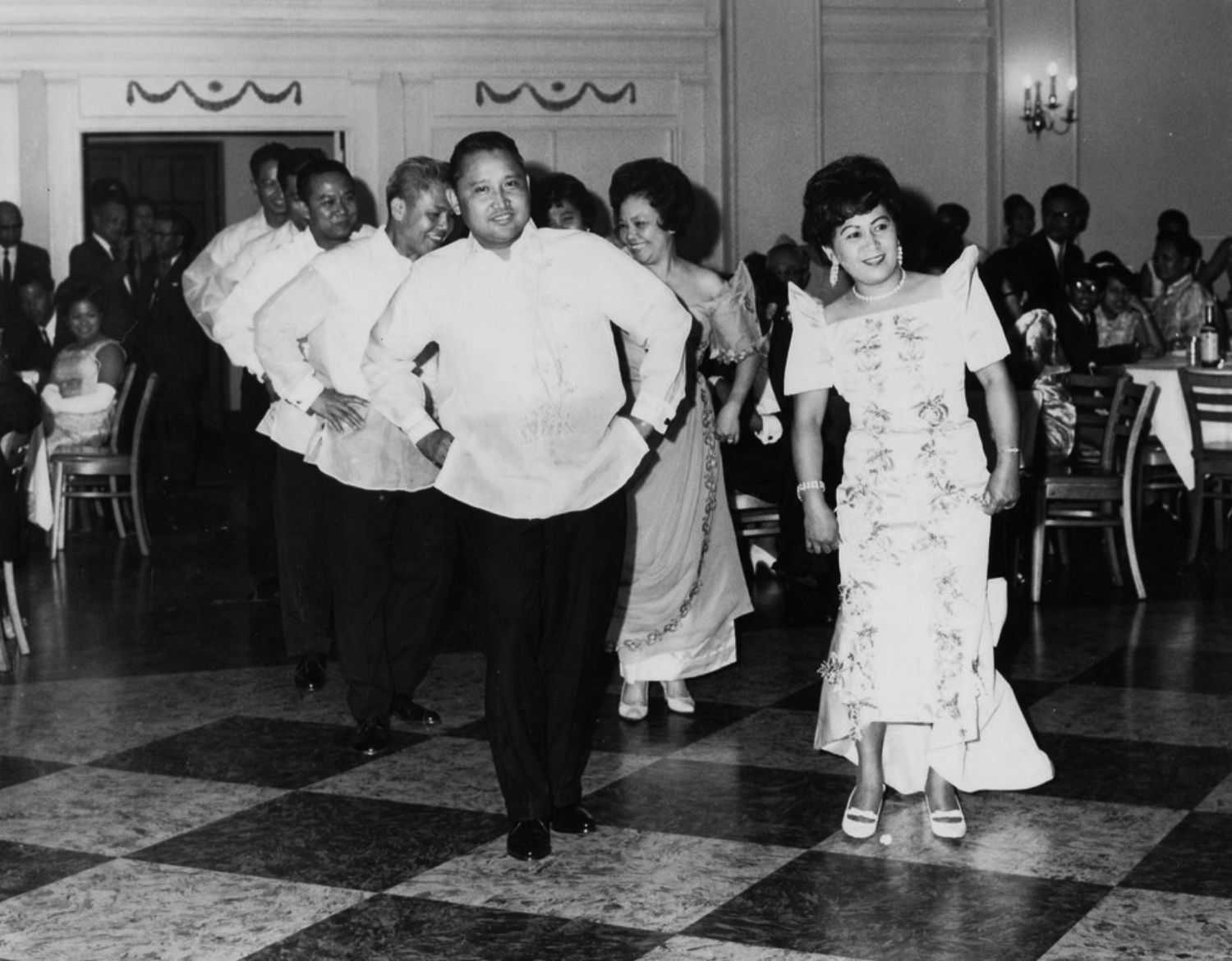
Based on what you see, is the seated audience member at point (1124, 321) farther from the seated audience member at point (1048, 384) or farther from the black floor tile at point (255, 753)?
the black floor tile at point (255, 753)

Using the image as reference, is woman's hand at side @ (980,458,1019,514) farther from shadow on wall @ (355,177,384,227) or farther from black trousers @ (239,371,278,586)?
shadow on wall @ (355,177,384,227)

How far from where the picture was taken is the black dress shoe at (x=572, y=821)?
4238mm

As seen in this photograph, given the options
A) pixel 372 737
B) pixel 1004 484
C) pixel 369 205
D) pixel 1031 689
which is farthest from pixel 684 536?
pixel 369 205

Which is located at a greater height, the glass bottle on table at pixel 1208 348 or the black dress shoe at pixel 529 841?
the glass bottle on table at pixel 1208 348

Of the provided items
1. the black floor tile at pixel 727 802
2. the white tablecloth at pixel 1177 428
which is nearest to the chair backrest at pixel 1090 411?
the white tablecloth at pixel 1177 428

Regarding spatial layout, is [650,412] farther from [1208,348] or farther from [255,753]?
[1208,348]

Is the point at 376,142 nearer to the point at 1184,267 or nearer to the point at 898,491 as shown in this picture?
the point at 1184,267

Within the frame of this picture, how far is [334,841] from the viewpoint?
423 cm

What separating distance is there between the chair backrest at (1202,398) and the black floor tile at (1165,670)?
2283 mm

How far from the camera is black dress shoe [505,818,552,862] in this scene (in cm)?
405

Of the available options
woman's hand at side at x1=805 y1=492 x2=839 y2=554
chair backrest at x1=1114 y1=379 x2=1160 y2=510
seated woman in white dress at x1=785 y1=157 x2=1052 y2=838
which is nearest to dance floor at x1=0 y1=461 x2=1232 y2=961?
seated woman in white dress at x1=785 y1=157 x2=1052 y2=838

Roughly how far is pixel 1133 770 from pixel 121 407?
6224 millimetres

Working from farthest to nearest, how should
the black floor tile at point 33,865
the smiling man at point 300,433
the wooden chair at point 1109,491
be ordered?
the wooden chair at point 1109,491 < the smiling man at point 300,433 < the black floor tile at point 33,865

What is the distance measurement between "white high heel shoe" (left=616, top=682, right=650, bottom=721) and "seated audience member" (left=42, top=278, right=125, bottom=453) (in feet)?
16.5
